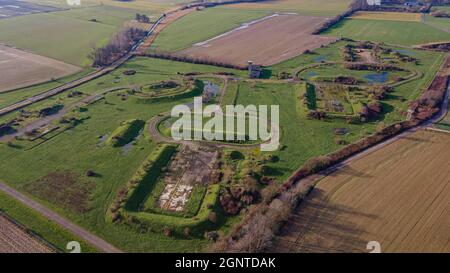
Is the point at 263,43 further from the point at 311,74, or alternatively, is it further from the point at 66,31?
the point at 66,31

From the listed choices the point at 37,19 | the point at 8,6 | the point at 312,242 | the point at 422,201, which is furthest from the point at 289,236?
the point at 8,6

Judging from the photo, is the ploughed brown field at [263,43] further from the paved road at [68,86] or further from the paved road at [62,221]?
the paved road at [62,221]

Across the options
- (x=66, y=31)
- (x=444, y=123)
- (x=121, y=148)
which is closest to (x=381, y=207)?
(x=444, y=123)

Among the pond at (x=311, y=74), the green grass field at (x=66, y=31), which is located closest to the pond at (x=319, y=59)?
the pond at (x=311, y=74)

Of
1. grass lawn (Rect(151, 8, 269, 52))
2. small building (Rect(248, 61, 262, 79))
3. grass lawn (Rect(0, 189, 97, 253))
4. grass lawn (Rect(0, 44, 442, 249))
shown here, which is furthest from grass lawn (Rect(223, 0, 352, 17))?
grass lawn (Rect(0, 189, 97, 253))

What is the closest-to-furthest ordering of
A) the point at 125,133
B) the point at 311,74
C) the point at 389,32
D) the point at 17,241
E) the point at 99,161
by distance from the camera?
the point at 17,241 < the point at 99,161 < the point at 125,133 < the point at 311,74 < the point at 389,32

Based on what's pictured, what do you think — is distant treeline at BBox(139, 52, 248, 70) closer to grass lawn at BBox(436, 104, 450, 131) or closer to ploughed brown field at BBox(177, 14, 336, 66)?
ploughed brown field at BBox(177, 14, 336, 66)
